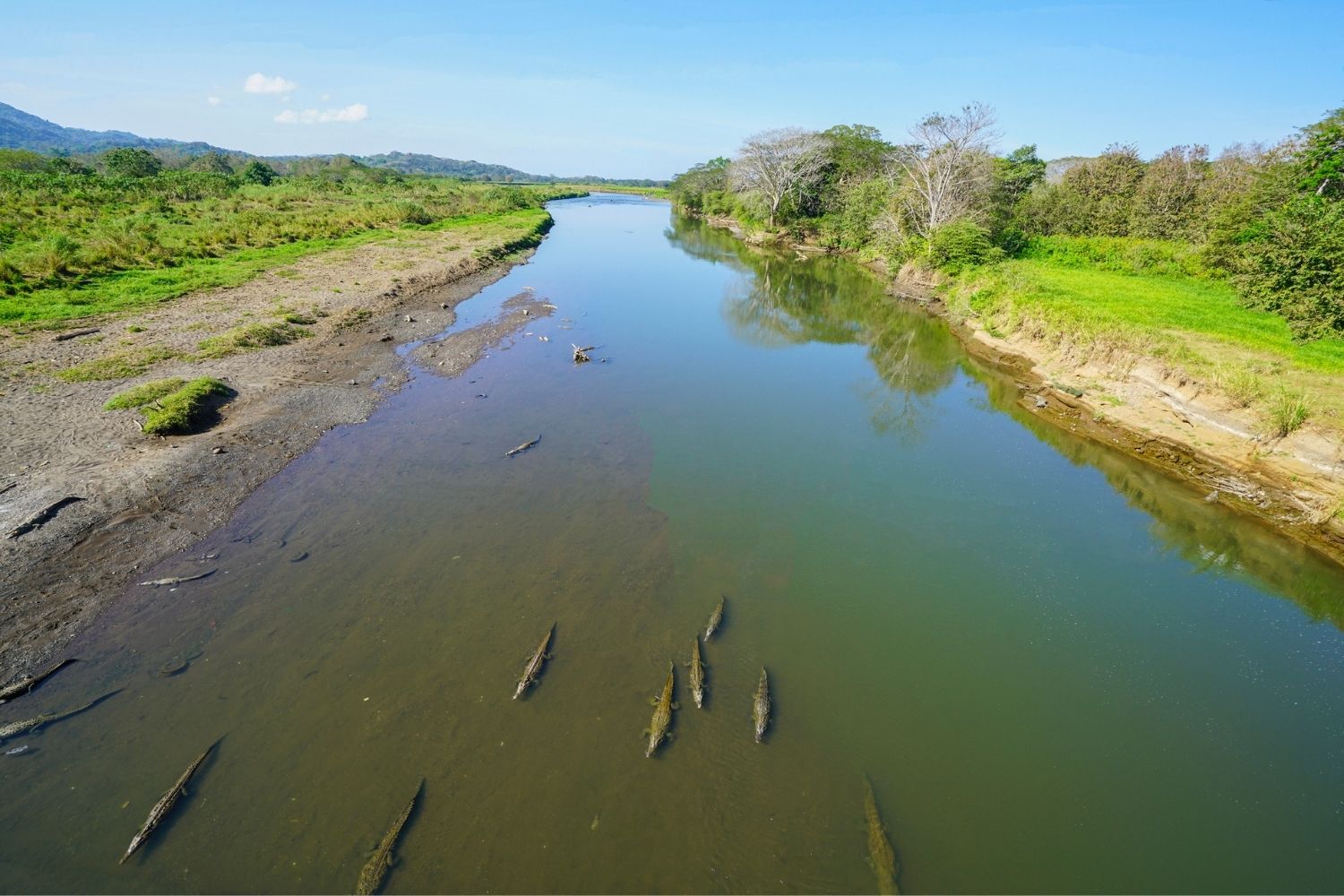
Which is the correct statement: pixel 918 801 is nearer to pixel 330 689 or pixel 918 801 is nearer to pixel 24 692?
pixel 330 689

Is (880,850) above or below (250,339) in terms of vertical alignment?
below

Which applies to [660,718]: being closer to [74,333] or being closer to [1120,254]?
[74,333]

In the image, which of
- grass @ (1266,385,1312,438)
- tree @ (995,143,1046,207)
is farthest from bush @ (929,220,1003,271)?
grass @ (1266,385,1312,438)

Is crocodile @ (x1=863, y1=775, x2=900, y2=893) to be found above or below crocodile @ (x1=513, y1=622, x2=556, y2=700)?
below

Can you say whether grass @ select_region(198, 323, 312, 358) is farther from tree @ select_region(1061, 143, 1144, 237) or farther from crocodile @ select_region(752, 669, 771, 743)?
tree @ select_region(1061, 143, 1144, 237)

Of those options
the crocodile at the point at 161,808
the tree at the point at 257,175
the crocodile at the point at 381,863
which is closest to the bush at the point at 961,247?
the crocodile at the point at 381,863

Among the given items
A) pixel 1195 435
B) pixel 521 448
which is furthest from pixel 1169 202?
pixel 521 448
